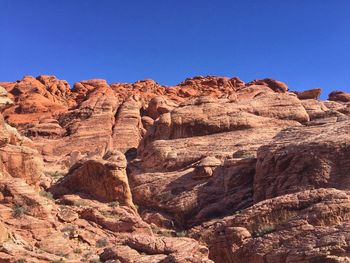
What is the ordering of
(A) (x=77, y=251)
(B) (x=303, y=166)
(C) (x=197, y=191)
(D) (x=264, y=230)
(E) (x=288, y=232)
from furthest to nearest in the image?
(C) (x=197, y=191), (B) (x=303, y=166), (A) (x=77, y=251), (D) (x=264, y=230), (E) (x=288, y=232)

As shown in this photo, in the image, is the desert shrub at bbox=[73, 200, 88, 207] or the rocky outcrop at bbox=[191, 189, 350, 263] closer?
the rocky outcrop at bbox=[191, 189, 350, 263]

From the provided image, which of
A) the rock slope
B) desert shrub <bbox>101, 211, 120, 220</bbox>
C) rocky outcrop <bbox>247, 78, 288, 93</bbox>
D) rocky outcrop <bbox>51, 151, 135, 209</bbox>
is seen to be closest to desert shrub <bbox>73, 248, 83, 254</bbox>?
the rock slope

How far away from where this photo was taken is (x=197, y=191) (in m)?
37.2

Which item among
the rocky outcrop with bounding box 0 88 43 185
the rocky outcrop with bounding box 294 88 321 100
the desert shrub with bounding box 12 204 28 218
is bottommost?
the desert shrub with bounding box 12 204 28 218

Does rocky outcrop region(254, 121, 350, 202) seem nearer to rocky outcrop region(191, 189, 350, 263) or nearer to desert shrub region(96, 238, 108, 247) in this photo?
rocky outcrop region(191, 189, 350, 263)

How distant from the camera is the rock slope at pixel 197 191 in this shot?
19194 mm

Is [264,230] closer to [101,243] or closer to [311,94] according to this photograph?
[101,243]

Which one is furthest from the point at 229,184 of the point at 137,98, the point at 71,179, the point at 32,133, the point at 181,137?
the point at 137,98

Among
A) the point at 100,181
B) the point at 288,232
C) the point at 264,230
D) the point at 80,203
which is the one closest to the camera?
the point at 288,232

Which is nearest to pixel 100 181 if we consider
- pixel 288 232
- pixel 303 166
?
pixel 303 166

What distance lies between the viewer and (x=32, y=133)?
76625 mm

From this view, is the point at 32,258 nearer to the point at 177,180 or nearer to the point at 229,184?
the point at 229,184

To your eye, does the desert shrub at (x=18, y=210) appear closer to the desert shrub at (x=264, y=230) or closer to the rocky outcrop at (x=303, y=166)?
the desert shrub at (x=264, y=230)

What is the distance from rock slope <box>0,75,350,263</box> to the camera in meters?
19.2
